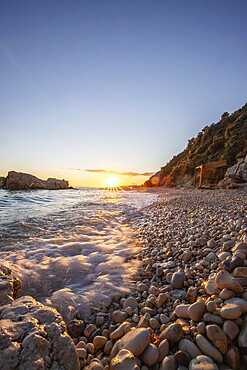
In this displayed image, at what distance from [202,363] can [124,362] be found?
0.55 m

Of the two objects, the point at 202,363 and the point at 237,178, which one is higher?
the point at 237,178

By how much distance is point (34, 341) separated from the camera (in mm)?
1328

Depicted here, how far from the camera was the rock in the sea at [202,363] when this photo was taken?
4.41ft

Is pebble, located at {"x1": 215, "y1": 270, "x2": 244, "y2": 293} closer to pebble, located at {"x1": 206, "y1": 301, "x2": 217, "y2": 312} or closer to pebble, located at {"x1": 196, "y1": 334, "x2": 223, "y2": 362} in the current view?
pebble, located at {"x1": 206, "y1": 301, "x2": 217, "y2": 312}

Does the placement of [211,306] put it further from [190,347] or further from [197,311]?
[190,347]

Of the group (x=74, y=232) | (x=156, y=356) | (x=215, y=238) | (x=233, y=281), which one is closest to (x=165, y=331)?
(x=156, y=356)

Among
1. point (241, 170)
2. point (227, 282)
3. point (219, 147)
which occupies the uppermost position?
point (219, 147)

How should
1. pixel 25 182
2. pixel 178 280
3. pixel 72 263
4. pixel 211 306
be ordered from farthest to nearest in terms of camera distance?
1. pixel 25 182
2. pixel 72 263
3. pixel 178 280
4. pixel 211 306

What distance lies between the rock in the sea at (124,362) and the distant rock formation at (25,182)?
46.8 meters

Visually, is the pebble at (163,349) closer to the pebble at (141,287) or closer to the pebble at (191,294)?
the pebble at (191,294)

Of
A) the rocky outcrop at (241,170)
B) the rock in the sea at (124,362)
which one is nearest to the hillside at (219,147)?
the rocky outcrop at (241,170)

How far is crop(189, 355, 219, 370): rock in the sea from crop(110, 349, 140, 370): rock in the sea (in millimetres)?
395

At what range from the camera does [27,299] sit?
5.89ft

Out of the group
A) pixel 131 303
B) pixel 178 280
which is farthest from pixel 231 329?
pixel 131 303
